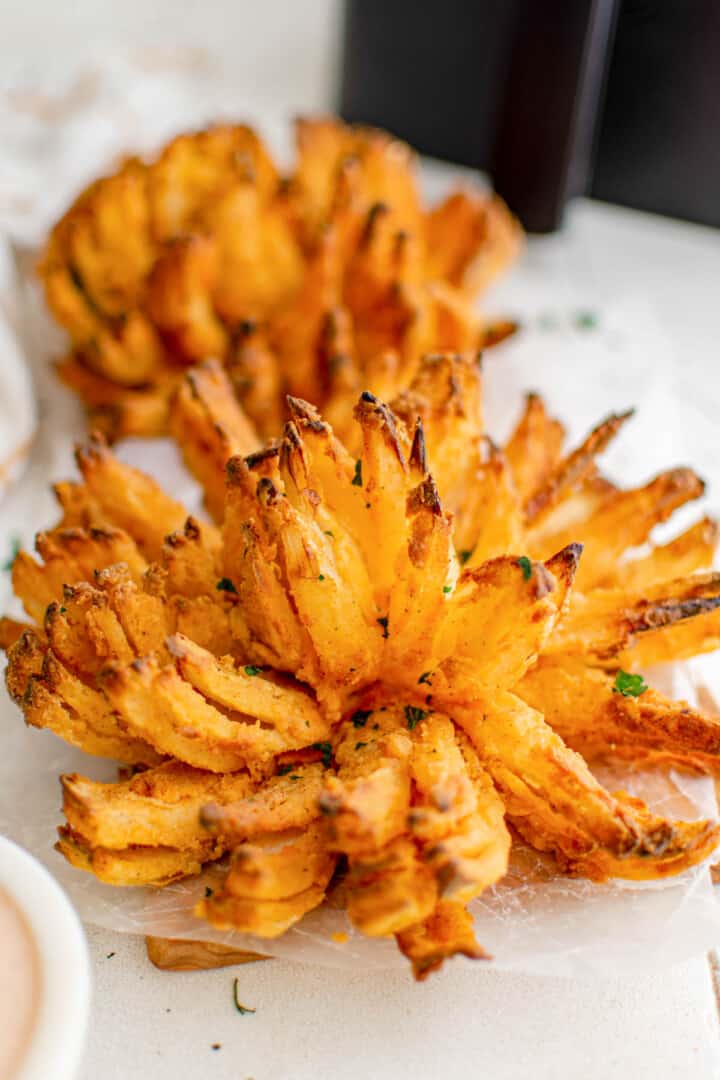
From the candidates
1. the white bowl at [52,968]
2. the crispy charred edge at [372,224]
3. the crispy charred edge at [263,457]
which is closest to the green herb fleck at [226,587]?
the crispy charred edge at [263,457]

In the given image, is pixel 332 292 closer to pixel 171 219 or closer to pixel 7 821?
pixel 171 219

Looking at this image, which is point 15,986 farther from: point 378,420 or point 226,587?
point 378,420

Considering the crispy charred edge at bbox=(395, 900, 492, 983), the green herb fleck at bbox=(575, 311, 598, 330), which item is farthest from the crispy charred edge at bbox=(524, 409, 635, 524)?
the green herb fleck at bbox=(575, 311, 598, 330)

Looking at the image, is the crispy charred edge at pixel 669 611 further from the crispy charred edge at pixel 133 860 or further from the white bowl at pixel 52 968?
the white bowl at pixel 52 968

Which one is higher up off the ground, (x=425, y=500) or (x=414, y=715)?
(x=425, y=500)

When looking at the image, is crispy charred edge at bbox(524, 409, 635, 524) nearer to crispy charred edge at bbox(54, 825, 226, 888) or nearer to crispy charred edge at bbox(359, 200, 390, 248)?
crispy charred edge at bbox(54, 825, 226, 888)

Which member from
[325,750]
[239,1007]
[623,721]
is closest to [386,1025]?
[239,1007]
